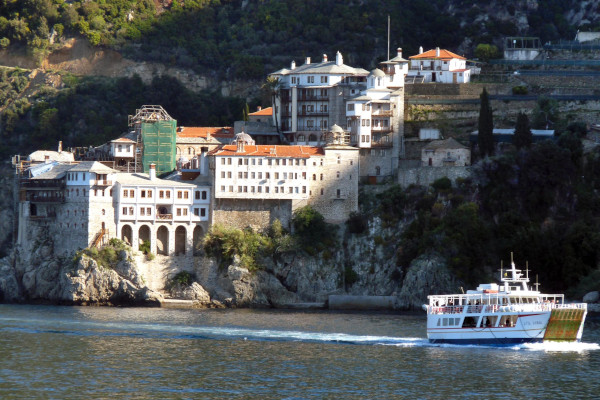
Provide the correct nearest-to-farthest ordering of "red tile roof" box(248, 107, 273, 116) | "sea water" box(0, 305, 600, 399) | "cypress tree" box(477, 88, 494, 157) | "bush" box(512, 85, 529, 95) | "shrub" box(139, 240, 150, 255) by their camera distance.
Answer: "sea water" box(0, 305, 600, 399) → "shrub" box(139, 240, 150, 255) → "cypress tree" box(477, 88, 494, 157) → "bush" box(512, 85, 529, 95) → "red tile roof" box(248, 107, 273, 116)

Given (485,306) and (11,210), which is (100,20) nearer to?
(11,210)

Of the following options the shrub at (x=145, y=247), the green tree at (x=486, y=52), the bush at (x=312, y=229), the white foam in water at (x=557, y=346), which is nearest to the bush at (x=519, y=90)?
the green tree at (x=486, y=52)

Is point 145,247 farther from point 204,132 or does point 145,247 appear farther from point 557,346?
point 557,346

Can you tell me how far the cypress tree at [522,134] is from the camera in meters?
116

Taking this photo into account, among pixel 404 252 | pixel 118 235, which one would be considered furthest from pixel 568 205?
pixel 118 235

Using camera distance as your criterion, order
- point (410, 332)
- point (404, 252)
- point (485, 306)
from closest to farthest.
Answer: point (485, 306), point (410, 332), point (404, 252)

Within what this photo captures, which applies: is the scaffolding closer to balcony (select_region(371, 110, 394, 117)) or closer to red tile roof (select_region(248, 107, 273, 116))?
red tile roof (select_region(248, 107, 273, 116))

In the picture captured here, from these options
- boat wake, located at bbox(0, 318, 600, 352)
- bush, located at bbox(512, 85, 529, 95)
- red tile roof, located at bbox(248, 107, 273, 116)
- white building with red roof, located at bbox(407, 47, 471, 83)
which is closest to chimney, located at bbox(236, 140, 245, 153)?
red tile roof, located at bbox(248, 107, 273, 116)

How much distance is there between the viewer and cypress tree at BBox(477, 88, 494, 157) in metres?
117

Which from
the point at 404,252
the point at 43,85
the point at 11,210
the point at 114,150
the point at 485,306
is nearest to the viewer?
the point at 485,306

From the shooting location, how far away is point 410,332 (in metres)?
94.2

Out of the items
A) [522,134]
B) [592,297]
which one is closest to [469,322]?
[592,297]

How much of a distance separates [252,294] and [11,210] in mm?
30246

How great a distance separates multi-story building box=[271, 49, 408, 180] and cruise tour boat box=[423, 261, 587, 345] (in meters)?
31.5
